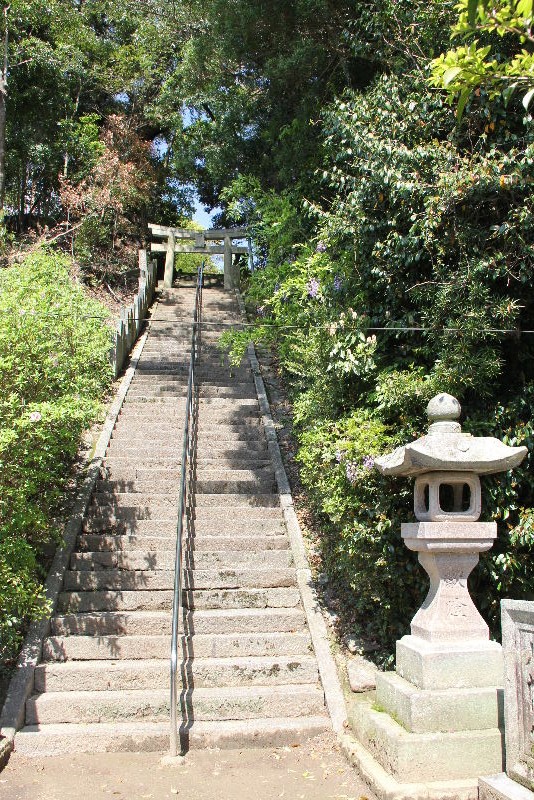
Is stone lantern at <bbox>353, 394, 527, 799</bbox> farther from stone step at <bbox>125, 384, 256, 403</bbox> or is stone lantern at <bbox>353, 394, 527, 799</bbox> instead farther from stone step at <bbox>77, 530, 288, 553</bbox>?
stone step at <bbox>125, 384, 256, 403</bbox>

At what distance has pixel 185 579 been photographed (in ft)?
21.0

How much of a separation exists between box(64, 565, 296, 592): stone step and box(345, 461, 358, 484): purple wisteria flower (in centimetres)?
165

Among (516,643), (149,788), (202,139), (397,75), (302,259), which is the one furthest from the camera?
(202,139)

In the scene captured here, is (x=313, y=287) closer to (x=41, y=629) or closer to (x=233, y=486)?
(x=233, y=486)

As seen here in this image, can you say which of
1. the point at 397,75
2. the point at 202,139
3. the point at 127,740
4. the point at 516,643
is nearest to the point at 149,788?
the point at 127,740

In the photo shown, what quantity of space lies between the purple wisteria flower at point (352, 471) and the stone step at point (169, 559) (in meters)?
1.76

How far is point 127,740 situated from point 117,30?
18740mm

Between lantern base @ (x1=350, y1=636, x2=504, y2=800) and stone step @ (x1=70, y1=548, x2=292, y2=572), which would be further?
stone step @ (x1=70, y1=548, x2=292, y2=572)

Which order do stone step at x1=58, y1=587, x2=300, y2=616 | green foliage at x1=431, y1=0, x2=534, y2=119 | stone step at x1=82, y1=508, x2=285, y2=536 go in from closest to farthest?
green foliage at x1=431, y1=0, x2=534, y2=119, stone step at x1=58, y1=587, x2=300, y2=616, stone step at x1=82, y1=508, x2=285, y2=536

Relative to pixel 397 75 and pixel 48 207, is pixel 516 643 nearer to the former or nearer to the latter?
pixel 397 75

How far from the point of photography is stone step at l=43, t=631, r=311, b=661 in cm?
550

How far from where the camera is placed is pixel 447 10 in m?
5.97

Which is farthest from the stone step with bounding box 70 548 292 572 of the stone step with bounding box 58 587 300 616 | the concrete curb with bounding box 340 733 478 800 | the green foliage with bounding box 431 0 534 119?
the green foliage with bounding box 431 0 534 119

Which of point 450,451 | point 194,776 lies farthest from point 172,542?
point 450,451
